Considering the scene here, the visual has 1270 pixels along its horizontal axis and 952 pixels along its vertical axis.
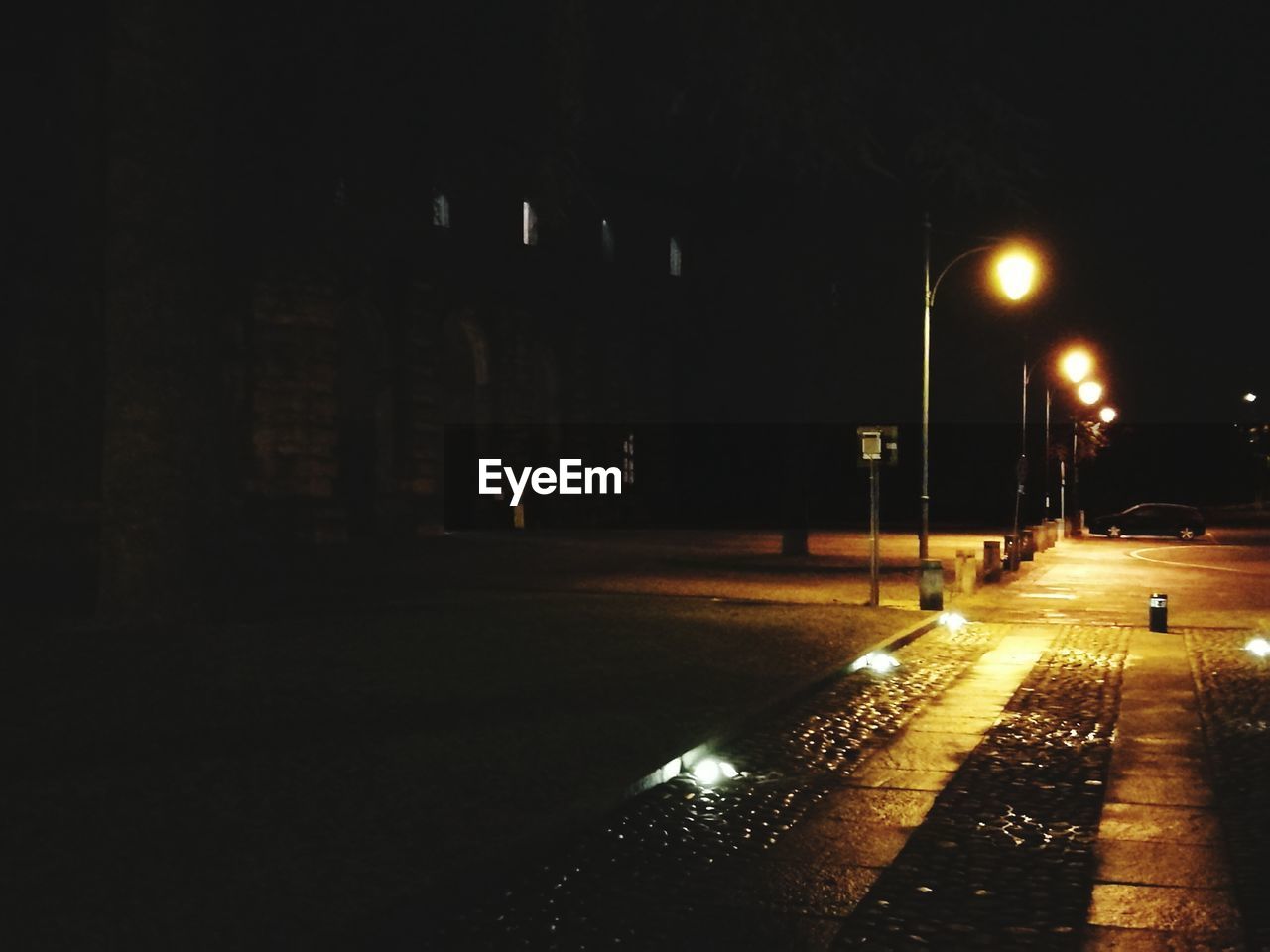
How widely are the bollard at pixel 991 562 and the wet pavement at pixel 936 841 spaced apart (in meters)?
15.1

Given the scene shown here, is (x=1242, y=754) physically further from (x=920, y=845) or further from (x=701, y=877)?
(x=701, y=877)

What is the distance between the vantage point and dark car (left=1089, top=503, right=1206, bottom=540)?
53.3m

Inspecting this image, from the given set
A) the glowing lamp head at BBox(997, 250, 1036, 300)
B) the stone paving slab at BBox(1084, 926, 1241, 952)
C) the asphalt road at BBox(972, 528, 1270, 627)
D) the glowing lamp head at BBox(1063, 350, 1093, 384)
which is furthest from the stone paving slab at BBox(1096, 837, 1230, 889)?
the glowing lamp head at BBox(1063, 350, 1093, 384)

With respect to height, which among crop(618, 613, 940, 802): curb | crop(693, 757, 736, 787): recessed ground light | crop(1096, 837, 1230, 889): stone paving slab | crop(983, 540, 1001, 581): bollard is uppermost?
crop(983, 540, 1001, 581): bollard

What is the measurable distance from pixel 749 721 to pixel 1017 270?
12.2 m

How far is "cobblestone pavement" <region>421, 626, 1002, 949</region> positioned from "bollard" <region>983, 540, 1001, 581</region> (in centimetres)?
1852

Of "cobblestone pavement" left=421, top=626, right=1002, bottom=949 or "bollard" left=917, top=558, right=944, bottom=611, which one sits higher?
"bollard" left=917, top=558, right=944, bottom=611

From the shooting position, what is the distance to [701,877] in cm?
654

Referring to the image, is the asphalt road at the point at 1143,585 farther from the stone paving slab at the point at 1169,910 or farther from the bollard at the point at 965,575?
the stone paving slab at the point at 1169,910

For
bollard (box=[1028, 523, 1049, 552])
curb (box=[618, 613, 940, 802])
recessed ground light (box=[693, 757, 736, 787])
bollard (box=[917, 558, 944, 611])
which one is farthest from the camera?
bollard (box=[1028, 523, 1049, 552])

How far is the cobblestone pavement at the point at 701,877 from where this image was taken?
565 centimetres

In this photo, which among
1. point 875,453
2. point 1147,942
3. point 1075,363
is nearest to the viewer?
point 1147,942

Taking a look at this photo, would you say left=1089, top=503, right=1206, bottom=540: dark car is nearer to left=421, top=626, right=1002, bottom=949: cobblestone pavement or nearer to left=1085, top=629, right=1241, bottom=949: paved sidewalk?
left=1085, top=629, right=1241, bottom=949: paved sidewalk

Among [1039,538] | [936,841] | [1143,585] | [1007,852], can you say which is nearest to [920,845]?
[936,841]
